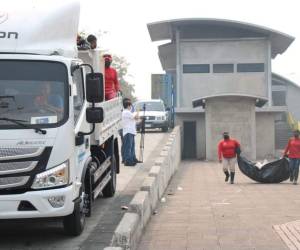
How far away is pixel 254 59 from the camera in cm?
4244

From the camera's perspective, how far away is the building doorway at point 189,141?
37.6 metres

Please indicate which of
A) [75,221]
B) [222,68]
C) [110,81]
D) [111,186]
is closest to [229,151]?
[111,186]

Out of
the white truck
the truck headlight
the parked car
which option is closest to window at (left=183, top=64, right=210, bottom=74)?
the parked car

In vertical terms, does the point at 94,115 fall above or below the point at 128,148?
above

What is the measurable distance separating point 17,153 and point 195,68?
36.1 metres

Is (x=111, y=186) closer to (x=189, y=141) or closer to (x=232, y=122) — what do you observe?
(x=232, y=122)

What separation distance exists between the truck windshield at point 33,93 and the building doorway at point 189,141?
29.8 metres

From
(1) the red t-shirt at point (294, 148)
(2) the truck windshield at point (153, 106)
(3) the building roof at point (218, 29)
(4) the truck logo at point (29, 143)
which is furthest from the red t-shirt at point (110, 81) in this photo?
(3) the building roof at point (218, 29)

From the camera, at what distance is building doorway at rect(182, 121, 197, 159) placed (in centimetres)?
3756

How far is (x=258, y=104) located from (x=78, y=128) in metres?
27.6

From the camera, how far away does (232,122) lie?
1329 inches

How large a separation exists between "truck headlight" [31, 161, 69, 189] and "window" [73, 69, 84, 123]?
82cm

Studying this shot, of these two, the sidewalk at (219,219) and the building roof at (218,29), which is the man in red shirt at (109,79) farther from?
the building roof at (218,29)

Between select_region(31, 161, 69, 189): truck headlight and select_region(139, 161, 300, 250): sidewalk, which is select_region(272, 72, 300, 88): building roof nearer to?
select_region(139, 161, 300, 250): sidewalk
